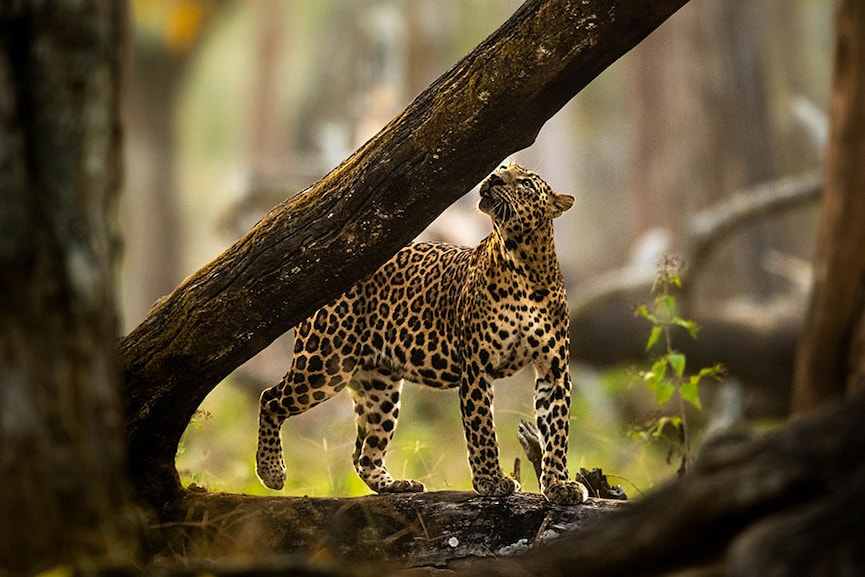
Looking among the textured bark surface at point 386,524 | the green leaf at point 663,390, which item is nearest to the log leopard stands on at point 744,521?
the textured bark surface at point 386,524

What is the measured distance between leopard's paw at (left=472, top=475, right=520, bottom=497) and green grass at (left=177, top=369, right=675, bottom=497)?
81cm

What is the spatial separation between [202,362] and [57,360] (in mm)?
2242

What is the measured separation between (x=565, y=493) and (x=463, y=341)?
3.55 feet

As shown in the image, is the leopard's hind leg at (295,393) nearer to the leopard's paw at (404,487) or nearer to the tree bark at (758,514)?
the leopard's paw at (404,487)

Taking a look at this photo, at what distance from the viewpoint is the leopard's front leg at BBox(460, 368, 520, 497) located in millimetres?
6051

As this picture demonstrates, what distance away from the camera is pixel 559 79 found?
5070 mm

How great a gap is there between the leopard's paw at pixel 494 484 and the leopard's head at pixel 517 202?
1.29 meters

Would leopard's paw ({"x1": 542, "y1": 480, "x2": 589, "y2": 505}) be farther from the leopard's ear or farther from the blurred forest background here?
the leopard's ear

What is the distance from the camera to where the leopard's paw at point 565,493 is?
563cm

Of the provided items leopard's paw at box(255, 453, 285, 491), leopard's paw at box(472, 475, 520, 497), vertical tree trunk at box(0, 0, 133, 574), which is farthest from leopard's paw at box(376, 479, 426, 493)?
vertical tree trunk at box(0, 0, 133, 574)

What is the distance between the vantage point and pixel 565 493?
5641 mm

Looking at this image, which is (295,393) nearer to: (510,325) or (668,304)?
(510,325)

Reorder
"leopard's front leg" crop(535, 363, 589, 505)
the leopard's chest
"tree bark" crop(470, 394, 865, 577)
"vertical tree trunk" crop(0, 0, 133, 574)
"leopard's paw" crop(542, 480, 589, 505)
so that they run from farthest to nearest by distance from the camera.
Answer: the leopard's chest < "leopard's front leg" crop(535, 363, 589, 505) < "leopard's paw" crop(542, 480, 589, 505) < "vertical tree trunk" crop(0, 0, 133, 574) < "tree bark" crop(470, 394, 865, 577)

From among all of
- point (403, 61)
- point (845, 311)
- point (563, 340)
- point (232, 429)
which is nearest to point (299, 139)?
point (403, 61)
